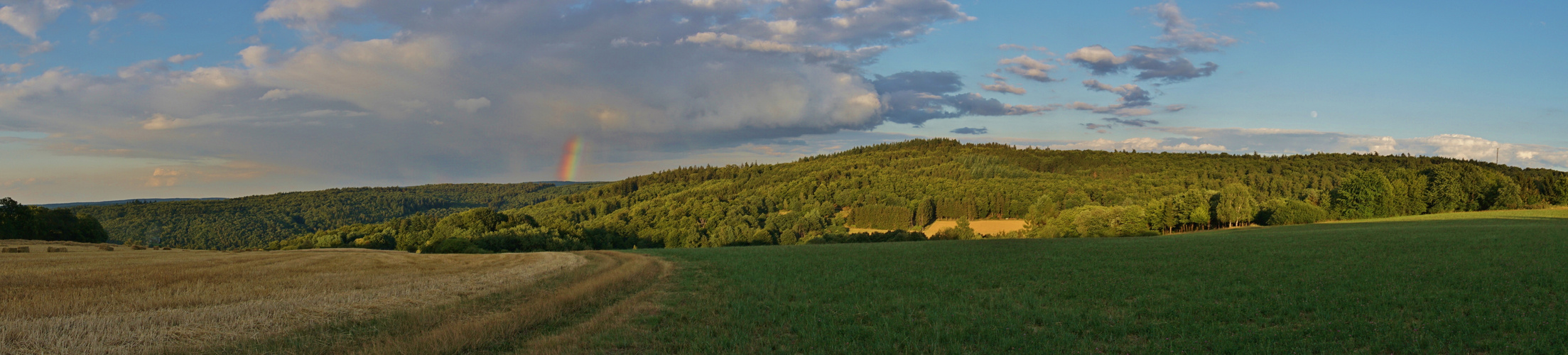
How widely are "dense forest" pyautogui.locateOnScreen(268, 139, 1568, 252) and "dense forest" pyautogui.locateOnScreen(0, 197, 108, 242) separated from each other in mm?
17191

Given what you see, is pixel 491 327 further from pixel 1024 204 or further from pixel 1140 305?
pixel 1024 204

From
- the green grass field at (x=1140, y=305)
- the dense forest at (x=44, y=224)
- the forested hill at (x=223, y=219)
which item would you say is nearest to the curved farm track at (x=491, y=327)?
the green grass field at (x=1140, y=305)

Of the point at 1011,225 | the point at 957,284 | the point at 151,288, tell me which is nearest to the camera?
the point at 151,288

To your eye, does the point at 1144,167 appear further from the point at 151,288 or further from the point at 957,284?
the point at 151,288

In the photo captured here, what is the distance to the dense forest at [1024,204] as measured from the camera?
87875mm

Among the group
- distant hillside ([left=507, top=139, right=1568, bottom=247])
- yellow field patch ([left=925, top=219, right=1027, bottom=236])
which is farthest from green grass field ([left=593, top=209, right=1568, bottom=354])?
yellow field patch ([left=925, top=219, right=1027, bottom=236])

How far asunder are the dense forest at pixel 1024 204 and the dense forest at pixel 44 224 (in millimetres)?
17191

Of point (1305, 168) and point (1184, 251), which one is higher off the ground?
point (1305, 168)

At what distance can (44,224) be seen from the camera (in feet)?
204

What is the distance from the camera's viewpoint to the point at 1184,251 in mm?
32125

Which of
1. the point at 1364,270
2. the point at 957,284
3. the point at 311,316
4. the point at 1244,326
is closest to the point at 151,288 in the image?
the point at 311,316

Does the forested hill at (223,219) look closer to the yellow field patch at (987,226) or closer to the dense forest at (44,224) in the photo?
the dense forest at (44,224)

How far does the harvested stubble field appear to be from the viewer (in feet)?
28.4

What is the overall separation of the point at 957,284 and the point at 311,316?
16.4 metres
